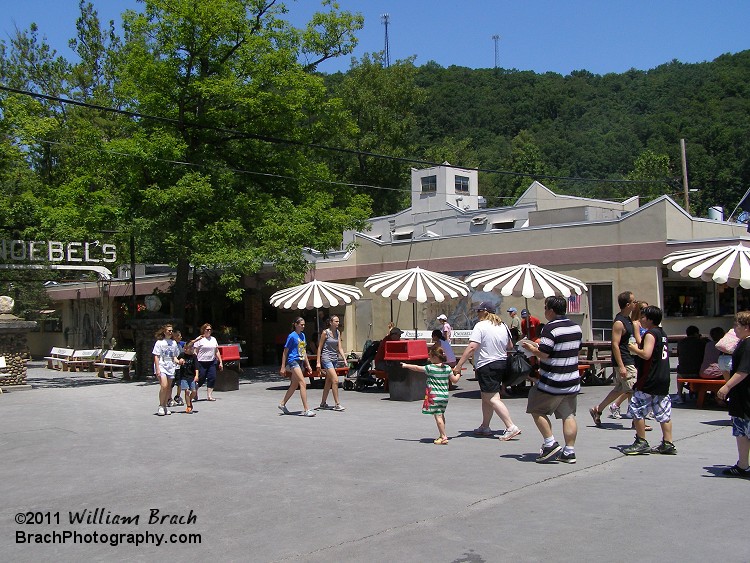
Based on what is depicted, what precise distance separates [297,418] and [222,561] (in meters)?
8.12

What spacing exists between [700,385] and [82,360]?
22.3 meters

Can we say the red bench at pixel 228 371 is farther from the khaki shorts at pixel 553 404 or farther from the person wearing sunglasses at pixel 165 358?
the khaki shorts at pixel 553 404

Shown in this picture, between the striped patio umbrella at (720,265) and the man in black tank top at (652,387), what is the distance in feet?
20.1

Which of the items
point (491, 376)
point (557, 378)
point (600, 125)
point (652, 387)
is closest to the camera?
point (557, 378)

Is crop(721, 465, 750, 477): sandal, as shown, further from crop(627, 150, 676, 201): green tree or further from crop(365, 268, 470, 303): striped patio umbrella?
crop(627, 150, 676, 201): green tree

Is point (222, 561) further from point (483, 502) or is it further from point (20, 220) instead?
point (20, 220)

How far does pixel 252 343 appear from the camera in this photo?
94.6 ft

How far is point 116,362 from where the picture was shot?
27953mm

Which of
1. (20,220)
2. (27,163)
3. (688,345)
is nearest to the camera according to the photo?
(688,345)

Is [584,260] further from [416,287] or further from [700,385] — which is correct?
[700,385]

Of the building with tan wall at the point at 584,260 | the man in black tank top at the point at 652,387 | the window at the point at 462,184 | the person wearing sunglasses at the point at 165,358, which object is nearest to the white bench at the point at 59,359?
the building with tan wall at the point at 584,260

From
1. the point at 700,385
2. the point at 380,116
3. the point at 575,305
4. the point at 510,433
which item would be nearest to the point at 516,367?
the point at 700,385

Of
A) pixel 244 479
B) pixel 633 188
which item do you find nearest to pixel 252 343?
pixel 244 479

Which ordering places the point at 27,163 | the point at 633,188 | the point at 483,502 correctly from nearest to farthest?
the point at 483,502 < the point at 27,163 < the point at 633,188
